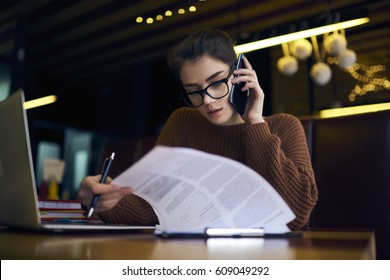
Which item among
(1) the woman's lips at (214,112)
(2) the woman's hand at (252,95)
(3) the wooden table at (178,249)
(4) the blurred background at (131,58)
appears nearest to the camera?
(3) the wooden table at (178,249)

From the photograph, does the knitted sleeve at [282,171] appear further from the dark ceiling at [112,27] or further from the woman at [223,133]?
the dark ceiling at [112,27]

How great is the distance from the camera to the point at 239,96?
1032 mm

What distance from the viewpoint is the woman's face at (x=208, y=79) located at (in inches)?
42.4

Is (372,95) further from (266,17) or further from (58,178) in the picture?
(58,178)

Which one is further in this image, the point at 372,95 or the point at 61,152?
the point at 61,152

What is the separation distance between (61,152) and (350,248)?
541cm

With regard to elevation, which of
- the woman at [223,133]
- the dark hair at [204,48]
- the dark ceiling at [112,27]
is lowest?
the woman at [223,133]

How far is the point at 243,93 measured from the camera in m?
1.05

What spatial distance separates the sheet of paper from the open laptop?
15cm

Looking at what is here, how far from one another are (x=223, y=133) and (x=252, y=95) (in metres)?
0.29

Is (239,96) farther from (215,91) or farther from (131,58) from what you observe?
(131,58)

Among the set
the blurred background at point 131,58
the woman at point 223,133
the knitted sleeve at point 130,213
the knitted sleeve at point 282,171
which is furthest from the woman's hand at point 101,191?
the blurred background at point 131,58

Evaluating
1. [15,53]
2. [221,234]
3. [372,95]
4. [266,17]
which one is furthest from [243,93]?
[372,95]

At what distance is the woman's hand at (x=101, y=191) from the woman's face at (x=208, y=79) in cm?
48
